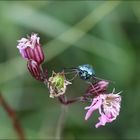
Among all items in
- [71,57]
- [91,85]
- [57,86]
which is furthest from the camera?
[71,57]

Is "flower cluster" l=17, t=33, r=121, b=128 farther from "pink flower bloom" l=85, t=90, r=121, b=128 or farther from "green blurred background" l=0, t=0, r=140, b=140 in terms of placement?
"green blurred background" l=0, t=0, r=140, b=140

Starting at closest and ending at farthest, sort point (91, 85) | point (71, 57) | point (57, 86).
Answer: point (57, 86)
point (91, 85)
point (71, 57)

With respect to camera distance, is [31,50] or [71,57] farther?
[71,57]

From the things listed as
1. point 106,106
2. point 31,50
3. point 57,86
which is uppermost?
point 31,50

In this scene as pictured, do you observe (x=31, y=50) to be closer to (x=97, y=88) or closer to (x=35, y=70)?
(x=35, y=70)

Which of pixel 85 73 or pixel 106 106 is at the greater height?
pixel 85 73

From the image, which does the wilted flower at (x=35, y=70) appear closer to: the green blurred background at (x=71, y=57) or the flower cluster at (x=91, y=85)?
the flower cluster at (x=91, y=85)

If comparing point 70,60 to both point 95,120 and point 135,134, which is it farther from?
point 135,134

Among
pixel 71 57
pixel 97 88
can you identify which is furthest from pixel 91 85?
pixel 71 57

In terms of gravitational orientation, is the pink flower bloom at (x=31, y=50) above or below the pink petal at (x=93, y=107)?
above

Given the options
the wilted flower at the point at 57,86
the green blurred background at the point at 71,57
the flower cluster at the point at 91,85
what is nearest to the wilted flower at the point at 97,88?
the flower cluster at the point at 91,85
